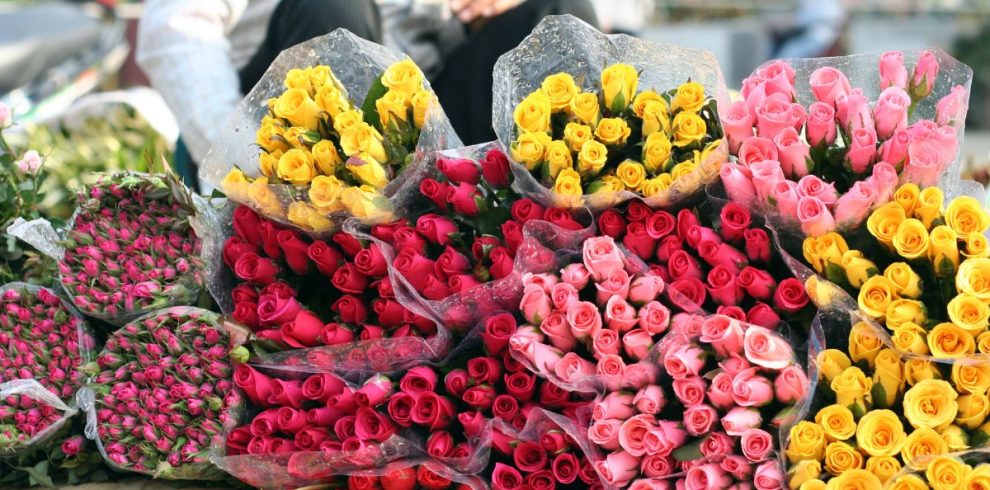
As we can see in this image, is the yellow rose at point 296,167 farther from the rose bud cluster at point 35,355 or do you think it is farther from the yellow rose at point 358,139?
the rose bud cluster at point 35,355

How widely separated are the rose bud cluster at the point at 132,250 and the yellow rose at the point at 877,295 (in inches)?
36.6

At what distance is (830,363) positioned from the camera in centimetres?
123

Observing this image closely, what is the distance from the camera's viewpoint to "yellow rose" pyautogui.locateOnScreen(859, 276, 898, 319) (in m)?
1.20

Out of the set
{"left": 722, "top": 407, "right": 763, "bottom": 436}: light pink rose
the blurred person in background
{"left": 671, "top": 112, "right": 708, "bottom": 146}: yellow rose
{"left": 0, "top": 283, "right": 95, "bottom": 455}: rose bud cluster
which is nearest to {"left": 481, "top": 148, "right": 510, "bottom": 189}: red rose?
{"left": 671, "top": 112, "right": 708, "bottom": 146}: yellow rose

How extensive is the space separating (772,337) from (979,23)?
12.2m

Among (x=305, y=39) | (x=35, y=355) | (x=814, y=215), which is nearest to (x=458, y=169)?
(x=814, y=215)

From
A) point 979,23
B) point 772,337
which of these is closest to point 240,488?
point 772,337

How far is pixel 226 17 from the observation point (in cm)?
272

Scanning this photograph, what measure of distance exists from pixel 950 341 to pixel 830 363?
14 centimetres

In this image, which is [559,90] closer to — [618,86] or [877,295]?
[618,86]

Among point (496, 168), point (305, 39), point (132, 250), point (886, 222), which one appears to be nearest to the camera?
point (886, 222)

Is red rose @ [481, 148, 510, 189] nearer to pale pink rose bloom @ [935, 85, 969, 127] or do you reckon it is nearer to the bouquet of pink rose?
the bouquet of pink rose

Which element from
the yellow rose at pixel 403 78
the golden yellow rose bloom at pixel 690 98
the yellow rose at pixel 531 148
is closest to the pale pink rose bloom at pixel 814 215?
the golden yellow rose bloom at pixel 690 98

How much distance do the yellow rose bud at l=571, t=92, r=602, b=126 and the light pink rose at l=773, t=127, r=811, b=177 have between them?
0.24m
